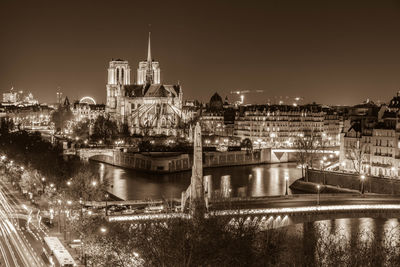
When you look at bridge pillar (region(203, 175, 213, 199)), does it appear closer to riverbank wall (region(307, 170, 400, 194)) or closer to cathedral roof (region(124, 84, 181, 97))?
riverbank wall (region(307, 170, 400, 194))

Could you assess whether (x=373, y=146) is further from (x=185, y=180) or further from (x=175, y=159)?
(x=175, y=159)

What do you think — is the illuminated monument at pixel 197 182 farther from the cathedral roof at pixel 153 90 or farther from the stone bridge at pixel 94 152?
the cathedral roof at pixel 153 90

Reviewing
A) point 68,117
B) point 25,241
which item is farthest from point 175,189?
point 68,117

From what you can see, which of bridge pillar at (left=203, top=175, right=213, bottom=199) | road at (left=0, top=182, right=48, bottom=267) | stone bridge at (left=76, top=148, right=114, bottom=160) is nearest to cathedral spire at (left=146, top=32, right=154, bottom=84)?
stone bridge at (left=76, top=148, right=114, bottom=160)

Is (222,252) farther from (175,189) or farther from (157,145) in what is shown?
(157,145)

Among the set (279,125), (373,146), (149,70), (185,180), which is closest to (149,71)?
(149,70)
